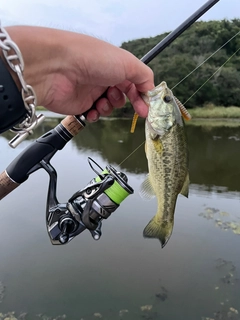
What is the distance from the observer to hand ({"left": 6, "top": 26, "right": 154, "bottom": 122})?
Answer: 1.03 m

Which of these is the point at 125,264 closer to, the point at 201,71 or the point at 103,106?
the point at 103,106

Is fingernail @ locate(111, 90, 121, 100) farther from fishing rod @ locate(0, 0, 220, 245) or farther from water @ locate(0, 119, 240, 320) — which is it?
water @ locate(0, 119, 240, 320)

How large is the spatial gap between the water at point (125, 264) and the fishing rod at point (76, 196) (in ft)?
6.37

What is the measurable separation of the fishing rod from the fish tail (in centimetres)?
18

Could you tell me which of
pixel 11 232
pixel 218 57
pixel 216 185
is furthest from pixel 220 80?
pixel 11 232

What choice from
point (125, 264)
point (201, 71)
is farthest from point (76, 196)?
point (201, 71)

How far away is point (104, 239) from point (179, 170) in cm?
321

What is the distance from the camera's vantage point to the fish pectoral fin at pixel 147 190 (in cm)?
158

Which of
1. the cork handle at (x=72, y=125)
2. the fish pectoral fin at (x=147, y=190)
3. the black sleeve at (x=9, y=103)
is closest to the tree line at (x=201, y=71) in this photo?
the cork handle at (x=72, y=125)

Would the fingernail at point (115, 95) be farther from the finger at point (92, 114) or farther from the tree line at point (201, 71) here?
the tree line at point (201, 71)

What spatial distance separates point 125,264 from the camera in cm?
402

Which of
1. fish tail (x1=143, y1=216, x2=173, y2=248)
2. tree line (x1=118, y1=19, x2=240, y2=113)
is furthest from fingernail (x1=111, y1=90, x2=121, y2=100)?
tree line (x1=118, y1=19, x2=240, y2=113)

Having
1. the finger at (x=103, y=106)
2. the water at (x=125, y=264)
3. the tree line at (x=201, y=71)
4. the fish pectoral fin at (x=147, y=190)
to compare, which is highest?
the finger at (x=103, y=106)

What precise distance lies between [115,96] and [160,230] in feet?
2.06
